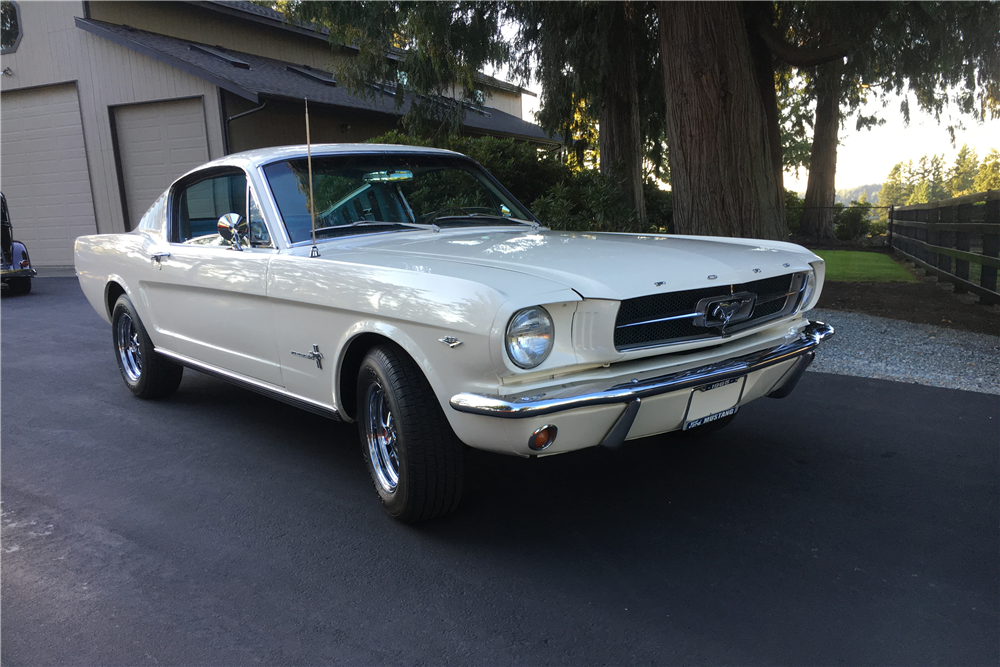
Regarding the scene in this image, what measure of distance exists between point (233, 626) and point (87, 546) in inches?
40.7

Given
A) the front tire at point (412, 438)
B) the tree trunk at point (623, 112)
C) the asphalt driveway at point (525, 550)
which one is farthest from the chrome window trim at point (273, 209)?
the tree trunk at point (623, 112)

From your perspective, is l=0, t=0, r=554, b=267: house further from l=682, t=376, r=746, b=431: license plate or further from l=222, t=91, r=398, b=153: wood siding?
l=682, t=376, r=746, b=431: license plate

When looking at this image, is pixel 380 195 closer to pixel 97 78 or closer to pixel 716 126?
pixel 716 126

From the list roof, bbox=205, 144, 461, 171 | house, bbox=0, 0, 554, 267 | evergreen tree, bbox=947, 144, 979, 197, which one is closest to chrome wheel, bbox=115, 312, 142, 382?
roof, bbox=205, 144, 461, 171

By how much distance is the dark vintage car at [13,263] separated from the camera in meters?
12.0

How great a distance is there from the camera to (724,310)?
315 centimetres

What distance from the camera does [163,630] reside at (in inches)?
100

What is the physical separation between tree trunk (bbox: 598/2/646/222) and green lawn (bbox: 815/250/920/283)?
3528 millimetres

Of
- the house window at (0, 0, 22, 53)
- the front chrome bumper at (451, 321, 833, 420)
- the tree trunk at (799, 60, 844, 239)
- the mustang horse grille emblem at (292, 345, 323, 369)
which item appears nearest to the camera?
the front chrome bumper at (451, 321, 833, 420)

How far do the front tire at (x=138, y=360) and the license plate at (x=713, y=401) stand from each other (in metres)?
3.69

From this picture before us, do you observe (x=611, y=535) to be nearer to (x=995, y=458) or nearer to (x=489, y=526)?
(x=489, y=526)

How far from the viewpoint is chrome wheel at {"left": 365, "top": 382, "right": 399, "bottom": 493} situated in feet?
10.8

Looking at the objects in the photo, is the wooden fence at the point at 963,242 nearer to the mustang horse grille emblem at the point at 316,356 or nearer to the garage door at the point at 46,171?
the mustang horse grille emblem at the point at 316,356

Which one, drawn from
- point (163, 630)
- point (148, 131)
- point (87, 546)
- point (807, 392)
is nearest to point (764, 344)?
point (807, 392)
